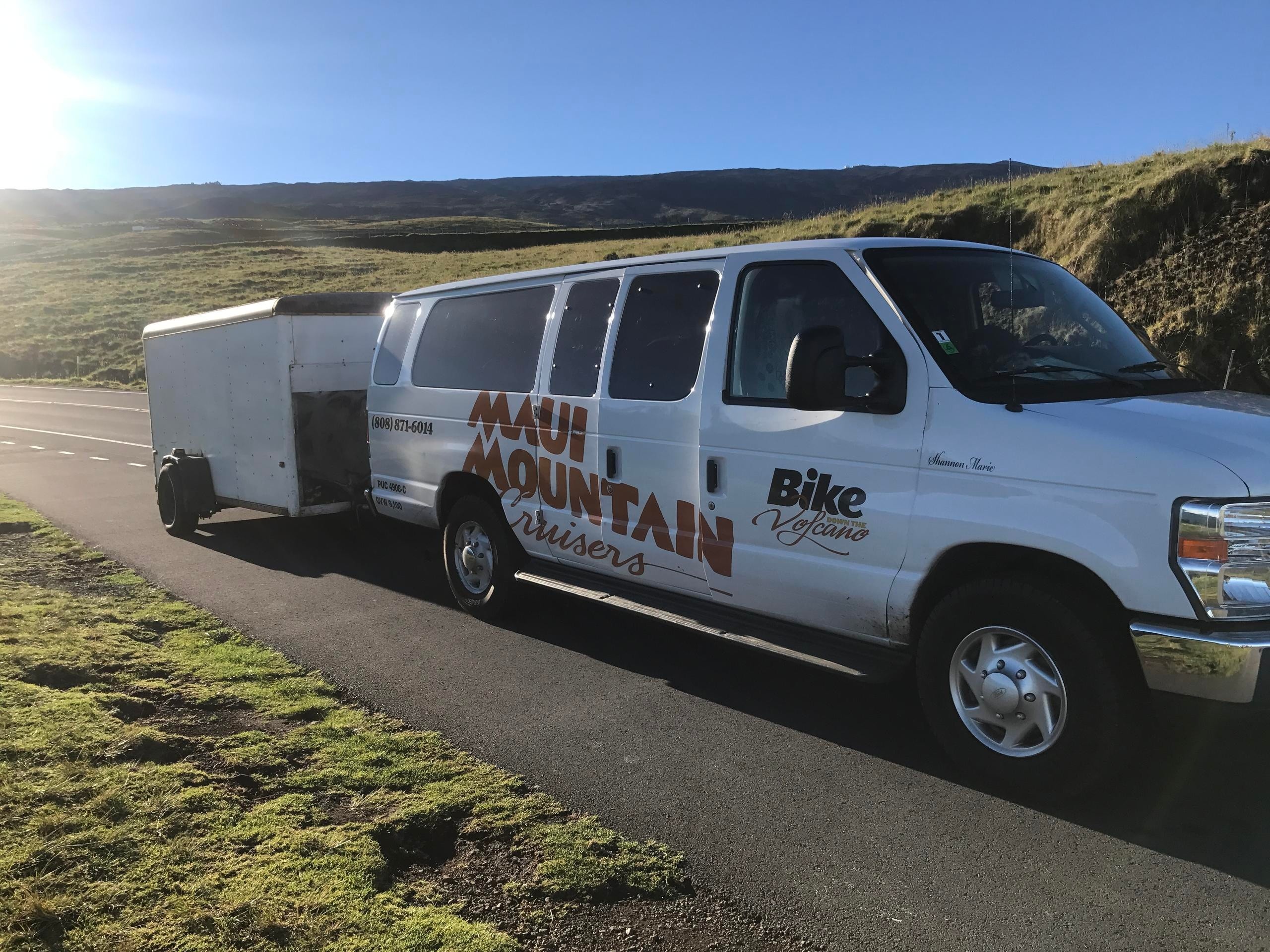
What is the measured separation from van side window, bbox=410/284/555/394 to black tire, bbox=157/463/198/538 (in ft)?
12.3

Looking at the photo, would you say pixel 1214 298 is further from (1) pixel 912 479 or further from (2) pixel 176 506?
(2) pixel 176 506

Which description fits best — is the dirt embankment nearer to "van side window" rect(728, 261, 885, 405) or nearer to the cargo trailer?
"van side window" rect(728, 261, 885, 405)

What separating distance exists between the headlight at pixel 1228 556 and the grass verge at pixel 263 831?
1.99 meters

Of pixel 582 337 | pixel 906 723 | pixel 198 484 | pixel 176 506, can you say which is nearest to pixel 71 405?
pixel 176 506

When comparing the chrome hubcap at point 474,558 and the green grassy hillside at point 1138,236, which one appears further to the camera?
the green grassy hillside at point 1138,236

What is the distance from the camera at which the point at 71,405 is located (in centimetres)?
2703

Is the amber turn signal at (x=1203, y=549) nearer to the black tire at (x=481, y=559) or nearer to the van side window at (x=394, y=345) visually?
the black tire at (x=481, y=559)

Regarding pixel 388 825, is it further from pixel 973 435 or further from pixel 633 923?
pixel 973 435

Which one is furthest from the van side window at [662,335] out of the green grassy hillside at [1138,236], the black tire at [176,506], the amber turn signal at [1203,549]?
the black tire at [176,506]

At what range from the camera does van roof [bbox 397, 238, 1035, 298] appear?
4.57 meters

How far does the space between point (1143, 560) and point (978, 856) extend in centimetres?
117

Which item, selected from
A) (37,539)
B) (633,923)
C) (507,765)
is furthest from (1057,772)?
(37,539)

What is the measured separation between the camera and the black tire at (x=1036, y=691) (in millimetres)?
3564

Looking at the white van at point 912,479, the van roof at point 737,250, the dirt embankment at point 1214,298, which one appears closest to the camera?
the white van at point 912,479
